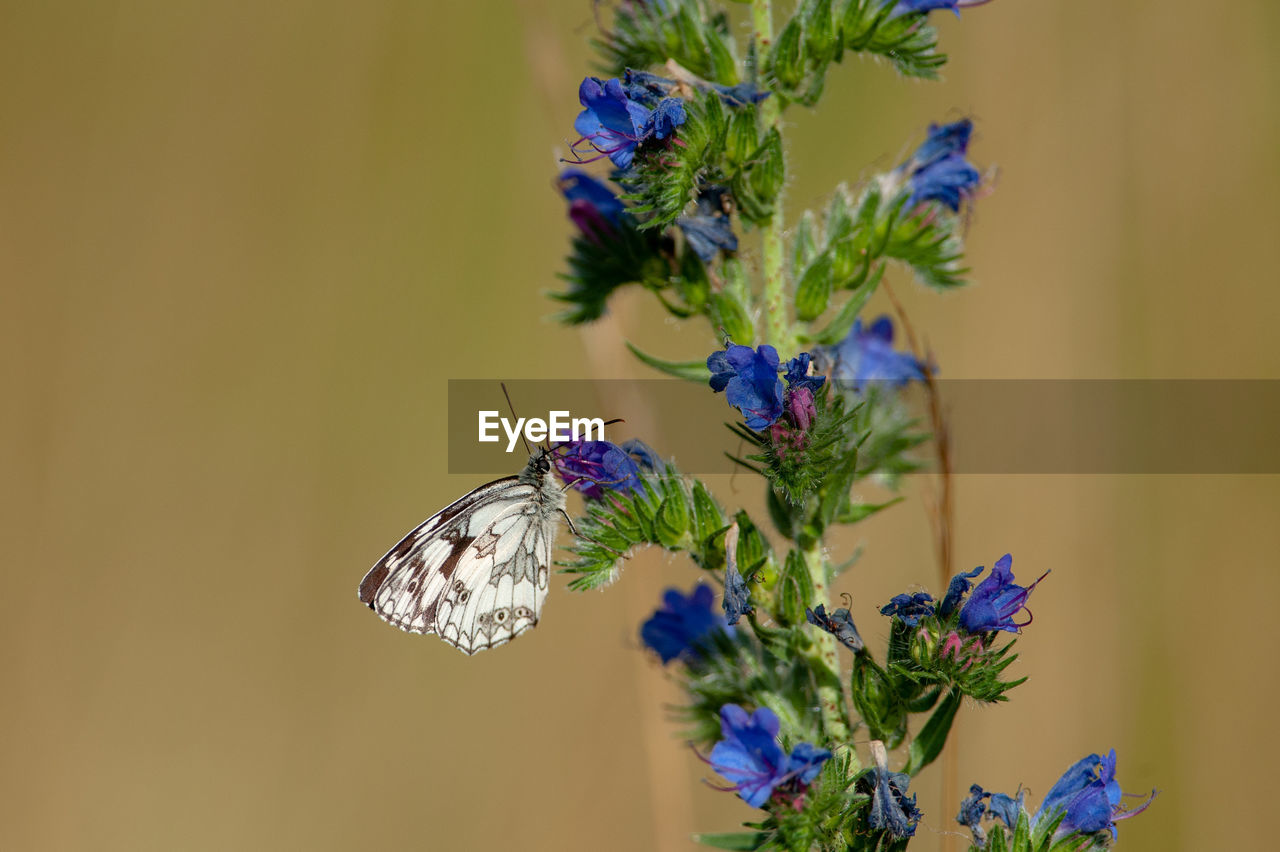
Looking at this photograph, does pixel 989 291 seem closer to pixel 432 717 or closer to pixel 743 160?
pixel 743 160

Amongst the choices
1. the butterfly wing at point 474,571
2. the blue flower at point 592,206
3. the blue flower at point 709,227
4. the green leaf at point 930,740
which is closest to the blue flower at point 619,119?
the blue flower at point 709,227

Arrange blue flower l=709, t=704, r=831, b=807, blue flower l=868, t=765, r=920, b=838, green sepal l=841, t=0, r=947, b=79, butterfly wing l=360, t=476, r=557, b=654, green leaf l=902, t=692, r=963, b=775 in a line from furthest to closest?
butterfly wing l=360, t=476, r=557, b=654
green sepal l=841, t=0, r=947, b=79
green leaf l=902, t=692, r=963, b=775
blue flower l=868, t=765, r=920, b=838
blue flower l=709, t=704, r=831, b=807

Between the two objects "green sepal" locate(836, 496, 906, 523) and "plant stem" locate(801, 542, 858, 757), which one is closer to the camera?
"plant stem" locate(801, 542, 858, 757)

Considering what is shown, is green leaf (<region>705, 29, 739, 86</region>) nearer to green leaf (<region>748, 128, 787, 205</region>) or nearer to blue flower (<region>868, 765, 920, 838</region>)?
green leaf (<region>748, 128, 787, 205</region>)

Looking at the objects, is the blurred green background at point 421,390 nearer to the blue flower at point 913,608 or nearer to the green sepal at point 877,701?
the green sepal at point 877,701

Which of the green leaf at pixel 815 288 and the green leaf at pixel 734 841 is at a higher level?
the green leaf at pixel 815 288

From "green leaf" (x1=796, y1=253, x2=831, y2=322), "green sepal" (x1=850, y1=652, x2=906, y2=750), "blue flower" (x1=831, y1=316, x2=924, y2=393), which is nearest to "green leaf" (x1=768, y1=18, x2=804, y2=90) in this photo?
"green leaf" (x1=796, y1=253, x2=831, y2=322)
